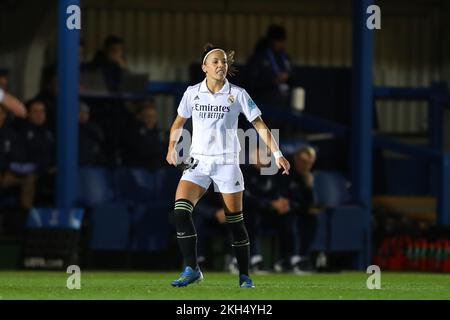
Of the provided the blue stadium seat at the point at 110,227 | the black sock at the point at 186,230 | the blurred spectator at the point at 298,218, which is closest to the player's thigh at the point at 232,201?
the black sock at the point at 186,230

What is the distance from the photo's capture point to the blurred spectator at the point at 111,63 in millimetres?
20859

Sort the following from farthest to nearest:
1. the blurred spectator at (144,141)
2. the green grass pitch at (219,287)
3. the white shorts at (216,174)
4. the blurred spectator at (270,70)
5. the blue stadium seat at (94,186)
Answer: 1. the blurred spectator at (270,70)
2. the blurred spectator at (144,141)
3. the blue stadium seat at (94,186)
4. the white shorts at (216,174)
5. the green grass pitch at (219,287)

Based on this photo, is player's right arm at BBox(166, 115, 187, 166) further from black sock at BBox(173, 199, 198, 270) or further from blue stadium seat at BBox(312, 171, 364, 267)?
blue stadium seat at BBox(312, 171, 364, 267)

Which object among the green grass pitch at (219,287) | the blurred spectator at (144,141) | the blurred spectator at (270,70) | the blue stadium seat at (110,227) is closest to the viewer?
the green grass pitch at (219,287)

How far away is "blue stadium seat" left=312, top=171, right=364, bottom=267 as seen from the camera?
19.9 meters

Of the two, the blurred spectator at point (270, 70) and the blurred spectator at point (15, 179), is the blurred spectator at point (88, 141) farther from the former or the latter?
the blurred spectator at point (270, 70)

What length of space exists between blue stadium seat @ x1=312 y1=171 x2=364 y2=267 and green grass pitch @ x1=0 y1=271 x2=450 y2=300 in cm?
170

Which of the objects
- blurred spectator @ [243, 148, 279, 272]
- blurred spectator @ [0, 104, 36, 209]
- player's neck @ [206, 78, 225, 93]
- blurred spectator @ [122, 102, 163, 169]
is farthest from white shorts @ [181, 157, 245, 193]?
blurred spectator @ [122, 102, 163, 169]

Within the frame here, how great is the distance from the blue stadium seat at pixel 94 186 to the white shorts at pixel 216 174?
20.7 feet

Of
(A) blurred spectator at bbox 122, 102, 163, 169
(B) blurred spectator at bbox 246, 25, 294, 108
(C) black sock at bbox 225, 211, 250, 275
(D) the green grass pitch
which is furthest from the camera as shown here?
(B) blurred spectator at bbox 246, 25, 294, 108

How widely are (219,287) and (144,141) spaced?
22.0ft
